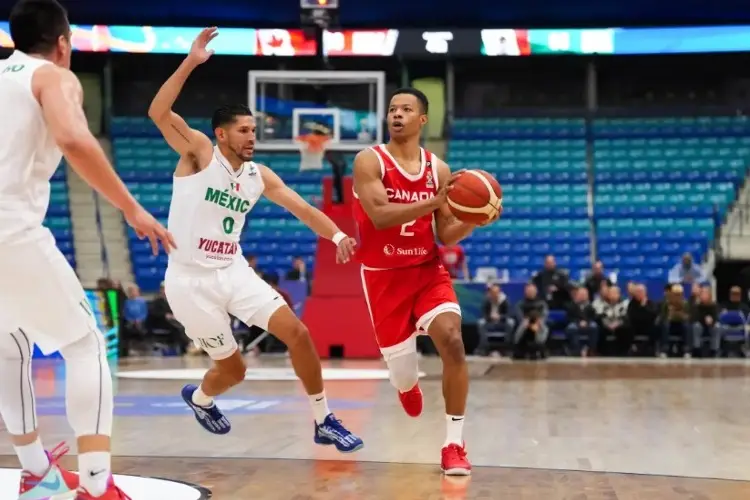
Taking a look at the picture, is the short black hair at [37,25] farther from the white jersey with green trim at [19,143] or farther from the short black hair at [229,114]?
the short black hair at [229,114]

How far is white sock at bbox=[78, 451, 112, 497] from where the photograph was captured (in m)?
3.40

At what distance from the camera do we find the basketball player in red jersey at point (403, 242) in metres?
5.34

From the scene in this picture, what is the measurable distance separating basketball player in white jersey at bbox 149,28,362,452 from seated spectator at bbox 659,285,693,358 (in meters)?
10.1

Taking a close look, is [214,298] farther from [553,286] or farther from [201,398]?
[553,286]

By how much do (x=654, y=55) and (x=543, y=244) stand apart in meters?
6.15

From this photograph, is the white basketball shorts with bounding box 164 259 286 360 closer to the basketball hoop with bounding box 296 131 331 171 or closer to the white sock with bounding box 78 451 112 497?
the white sock with bounding box 78 451 112 497

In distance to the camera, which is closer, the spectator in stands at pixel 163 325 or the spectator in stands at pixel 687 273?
the spectator in stands at pixel 163 325

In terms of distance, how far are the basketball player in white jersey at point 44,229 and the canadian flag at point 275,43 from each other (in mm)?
17508

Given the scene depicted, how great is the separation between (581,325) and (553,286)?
0.71 m

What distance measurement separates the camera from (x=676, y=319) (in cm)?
1470

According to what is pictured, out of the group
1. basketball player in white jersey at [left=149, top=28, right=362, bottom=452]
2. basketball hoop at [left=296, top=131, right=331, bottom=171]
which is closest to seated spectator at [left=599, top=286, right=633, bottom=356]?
basketball hoop at [left=296, top=131, right=331, bottom=171]

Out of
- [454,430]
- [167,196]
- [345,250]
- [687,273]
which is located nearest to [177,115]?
[345,250]

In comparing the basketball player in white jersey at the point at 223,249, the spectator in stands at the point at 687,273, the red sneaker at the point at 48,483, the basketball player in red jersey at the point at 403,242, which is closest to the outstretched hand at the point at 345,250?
the basketball player in white jersey at the point at 223,249

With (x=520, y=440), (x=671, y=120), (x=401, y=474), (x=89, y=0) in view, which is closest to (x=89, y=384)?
(x=401, y=474)
